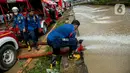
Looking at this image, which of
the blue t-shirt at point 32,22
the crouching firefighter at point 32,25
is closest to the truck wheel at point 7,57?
the crouching firefighter at point 32,25

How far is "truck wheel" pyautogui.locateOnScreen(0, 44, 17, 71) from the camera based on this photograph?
6.71 metres

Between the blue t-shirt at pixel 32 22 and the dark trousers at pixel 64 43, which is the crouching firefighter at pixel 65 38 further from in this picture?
the blue t-shirt at pixel 32 22

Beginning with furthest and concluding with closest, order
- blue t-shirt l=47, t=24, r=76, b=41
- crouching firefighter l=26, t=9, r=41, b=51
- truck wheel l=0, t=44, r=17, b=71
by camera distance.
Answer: crouching firefighter l=26, t=9, r=41, b=51 → truck wheel l=0, t=44, r=17, b=71 → blue t-shirt l=47, t=24, r=76, b=41

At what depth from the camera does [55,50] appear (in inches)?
261

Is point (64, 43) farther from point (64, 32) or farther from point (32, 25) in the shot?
point (32, 25)

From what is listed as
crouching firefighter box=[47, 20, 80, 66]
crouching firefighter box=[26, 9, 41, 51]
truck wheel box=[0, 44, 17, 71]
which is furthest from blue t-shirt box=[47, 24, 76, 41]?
crouching firefighter box=[26, 9, 41, 51]

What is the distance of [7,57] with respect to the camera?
702 centimetres

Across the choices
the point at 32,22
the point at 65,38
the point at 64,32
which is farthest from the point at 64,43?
the point at 32,22

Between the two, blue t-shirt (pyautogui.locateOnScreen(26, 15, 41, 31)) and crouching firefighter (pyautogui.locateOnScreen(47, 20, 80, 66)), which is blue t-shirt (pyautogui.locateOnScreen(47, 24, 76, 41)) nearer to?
crouching firefighter (pyautogui.locateOnScreen(47, 20, 80, 66))

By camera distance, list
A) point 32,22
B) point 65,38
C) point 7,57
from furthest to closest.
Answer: point 32,22 < point 7,57 < point 65,38

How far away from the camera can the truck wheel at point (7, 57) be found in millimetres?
6710

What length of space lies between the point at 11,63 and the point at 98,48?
3.39 metres

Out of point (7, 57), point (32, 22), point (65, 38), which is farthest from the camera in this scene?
point (32, 22)

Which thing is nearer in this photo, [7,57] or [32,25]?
[7,57]
